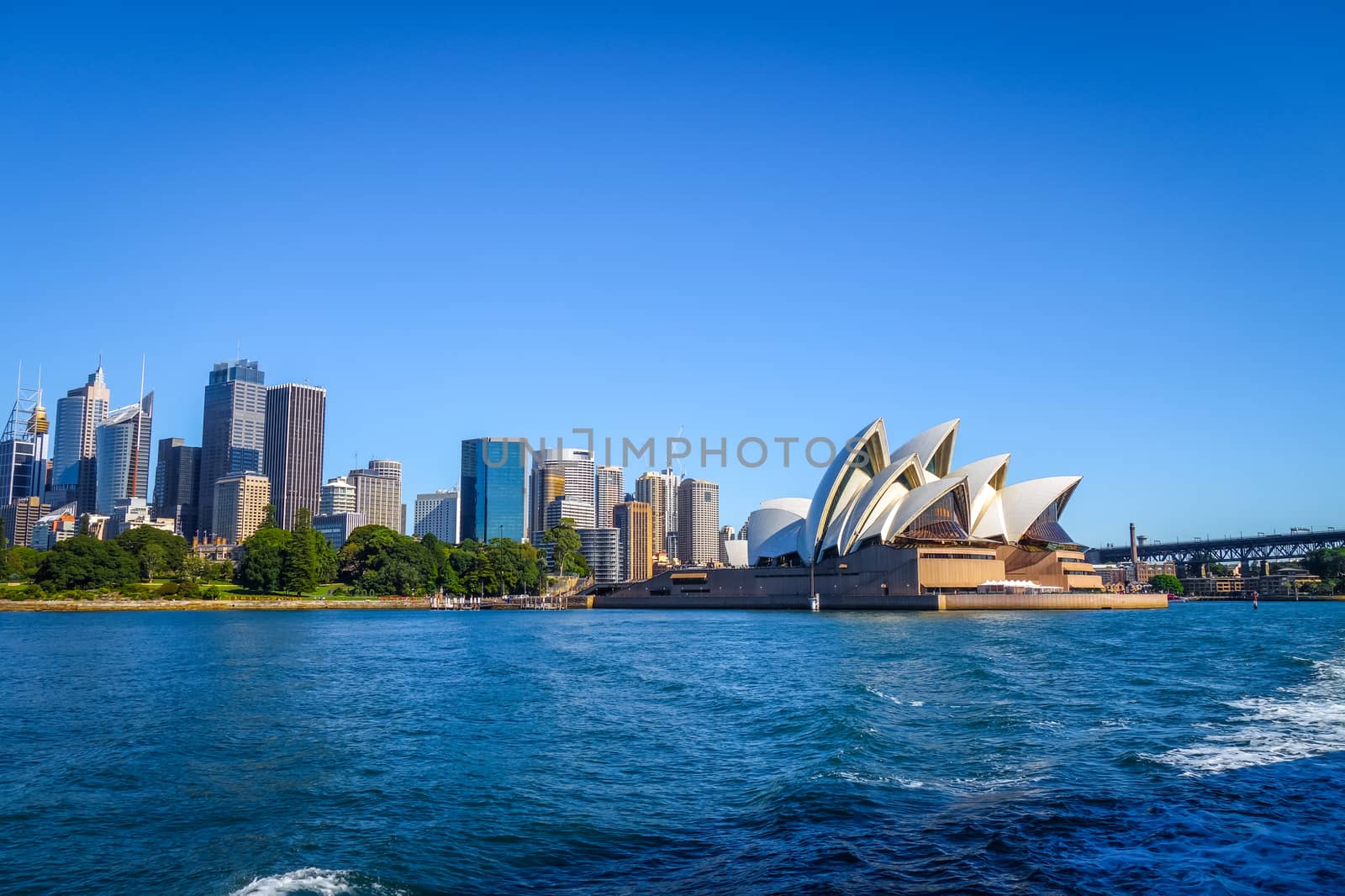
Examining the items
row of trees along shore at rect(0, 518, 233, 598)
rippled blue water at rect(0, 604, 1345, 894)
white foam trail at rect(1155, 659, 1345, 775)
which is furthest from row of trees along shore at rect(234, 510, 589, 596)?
white foam trail at rect(1155, 659, 1345, 775)

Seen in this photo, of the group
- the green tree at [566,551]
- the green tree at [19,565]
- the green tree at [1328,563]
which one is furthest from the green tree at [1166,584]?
the green tree at [19,565]

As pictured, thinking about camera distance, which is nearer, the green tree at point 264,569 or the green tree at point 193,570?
the green tree at point 264,569

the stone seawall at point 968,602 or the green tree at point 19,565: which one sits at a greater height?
the green tree at point 19,565

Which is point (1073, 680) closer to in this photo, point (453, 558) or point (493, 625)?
point (493, 625)

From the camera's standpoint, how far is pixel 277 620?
200 feet

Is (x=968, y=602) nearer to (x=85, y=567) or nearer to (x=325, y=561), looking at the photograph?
(x=325, y=561)

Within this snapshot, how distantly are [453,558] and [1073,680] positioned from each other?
291 ft

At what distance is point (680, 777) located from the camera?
14.0 metres

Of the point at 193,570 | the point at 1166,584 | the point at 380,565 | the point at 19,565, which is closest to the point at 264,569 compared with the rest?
the point at 193,570

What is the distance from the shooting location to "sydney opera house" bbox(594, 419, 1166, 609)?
70250mm

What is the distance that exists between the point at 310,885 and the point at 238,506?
8046 inches

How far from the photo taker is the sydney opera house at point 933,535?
230 feet

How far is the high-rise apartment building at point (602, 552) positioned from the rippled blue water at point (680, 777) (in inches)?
5517

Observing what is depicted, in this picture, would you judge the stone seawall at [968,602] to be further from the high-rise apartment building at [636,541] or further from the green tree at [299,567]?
the high-rise apartment building at [636,541]
